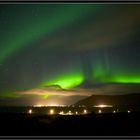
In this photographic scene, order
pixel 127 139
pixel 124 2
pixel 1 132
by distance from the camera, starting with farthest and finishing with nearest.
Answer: pixel 1 132 → pixel 124 2 → pixel 127 139

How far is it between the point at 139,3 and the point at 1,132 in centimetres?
1373

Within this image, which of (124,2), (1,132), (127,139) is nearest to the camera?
(127,139)

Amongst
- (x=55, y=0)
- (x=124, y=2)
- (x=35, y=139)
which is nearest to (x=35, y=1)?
(x=55, y=0)

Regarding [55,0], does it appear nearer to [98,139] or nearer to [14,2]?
[14,2]

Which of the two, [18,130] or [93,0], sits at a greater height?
[93,0]

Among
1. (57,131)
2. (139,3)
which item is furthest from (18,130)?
(139,3)

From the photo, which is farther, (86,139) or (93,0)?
(93,0)

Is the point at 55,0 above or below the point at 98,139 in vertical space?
above

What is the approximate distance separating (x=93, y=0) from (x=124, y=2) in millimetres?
1108

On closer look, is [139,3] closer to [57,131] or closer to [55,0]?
[55,0]

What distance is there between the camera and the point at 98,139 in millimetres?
8719

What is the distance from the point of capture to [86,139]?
884 cm

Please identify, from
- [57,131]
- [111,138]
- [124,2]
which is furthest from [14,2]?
[57,131]

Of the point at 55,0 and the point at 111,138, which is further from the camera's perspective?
the point at 55,0
